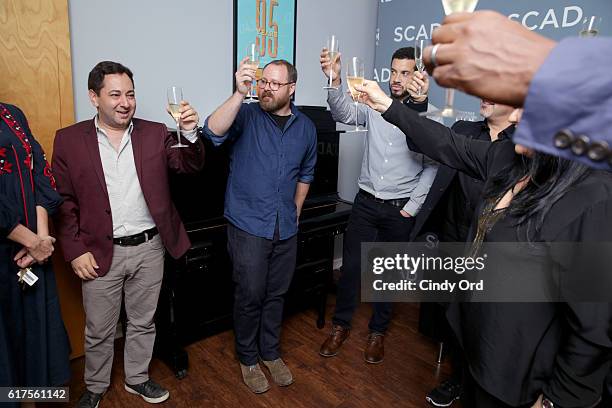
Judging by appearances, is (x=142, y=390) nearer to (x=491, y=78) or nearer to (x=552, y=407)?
(x=552, y=407)

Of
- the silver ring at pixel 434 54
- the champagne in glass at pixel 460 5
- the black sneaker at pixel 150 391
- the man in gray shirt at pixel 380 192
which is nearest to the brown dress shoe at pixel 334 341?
the man in gray shirt at pixel 380 192

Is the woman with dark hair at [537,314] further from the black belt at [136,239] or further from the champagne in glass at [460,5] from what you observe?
the black belt at [136,239]

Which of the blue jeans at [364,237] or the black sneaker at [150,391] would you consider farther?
the blue jeans at [364,237]

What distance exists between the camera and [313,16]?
3.85 m

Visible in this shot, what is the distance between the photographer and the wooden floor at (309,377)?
248 centimetres

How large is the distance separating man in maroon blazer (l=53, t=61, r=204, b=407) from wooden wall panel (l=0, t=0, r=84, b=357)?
39 centimetres

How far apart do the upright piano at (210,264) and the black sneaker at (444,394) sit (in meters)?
1.05

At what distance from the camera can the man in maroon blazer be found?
211 centimetres

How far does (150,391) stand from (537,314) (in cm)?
210

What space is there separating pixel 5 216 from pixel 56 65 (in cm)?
106

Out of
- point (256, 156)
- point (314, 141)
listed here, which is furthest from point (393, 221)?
point (256, 156)

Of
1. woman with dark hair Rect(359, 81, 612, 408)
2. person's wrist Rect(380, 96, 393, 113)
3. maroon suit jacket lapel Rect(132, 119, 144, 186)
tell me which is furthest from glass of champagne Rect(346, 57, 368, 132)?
maroon suit jacket lapel Rect(132, 119, 144, 186)

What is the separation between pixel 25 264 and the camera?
1.90 metres

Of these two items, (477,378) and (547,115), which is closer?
(547,115)
